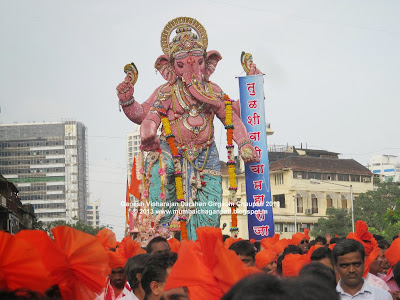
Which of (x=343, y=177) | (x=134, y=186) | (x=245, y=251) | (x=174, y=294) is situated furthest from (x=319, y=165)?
(x=174, y=294)

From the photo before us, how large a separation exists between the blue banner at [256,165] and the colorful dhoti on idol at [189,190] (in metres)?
1.22

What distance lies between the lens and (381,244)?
8195mm

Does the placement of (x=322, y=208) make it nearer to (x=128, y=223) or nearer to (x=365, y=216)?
(x=365, y=216)

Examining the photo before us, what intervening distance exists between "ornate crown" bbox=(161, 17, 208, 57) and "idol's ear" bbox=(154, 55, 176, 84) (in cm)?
13

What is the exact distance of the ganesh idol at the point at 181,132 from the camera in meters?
13.0

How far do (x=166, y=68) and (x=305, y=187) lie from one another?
44.2 m

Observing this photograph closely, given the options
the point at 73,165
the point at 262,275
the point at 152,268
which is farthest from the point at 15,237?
the point at 73,165

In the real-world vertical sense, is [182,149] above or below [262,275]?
→ above

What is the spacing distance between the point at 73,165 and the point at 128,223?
106m

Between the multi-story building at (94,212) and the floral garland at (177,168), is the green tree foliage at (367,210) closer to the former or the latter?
the floral garland at (177,168)

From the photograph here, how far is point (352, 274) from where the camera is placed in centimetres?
513

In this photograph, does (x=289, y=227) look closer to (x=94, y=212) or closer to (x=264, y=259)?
(x=264, y=259)

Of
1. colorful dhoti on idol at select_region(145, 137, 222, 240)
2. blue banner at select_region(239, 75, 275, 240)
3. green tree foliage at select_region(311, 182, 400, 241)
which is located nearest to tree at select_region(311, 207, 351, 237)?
green tree foliage at select_region(311, 182, 400, 241)

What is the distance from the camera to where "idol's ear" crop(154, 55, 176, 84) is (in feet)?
43.9
